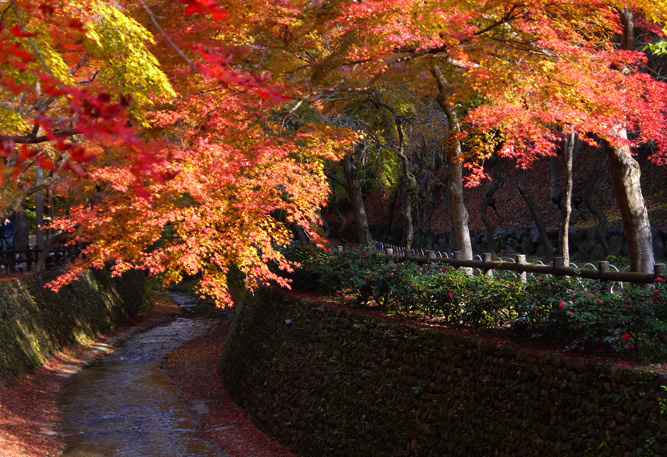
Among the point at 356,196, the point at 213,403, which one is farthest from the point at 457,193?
the point at 213,403

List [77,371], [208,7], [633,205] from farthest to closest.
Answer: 1. [77,371]
2. [633,205]
3. [208,7]

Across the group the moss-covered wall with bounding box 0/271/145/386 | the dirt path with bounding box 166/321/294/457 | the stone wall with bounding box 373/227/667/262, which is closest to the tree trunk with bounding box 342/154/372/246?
the dirt path with bounding box 166/321/294/457

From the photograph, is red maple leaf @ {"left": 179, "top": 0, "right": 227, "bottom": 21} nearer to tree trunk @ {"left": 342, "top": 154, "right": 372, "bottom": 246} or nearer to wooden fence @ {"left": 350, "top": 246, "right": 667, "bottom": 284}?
wooden fence @ {"left": 350, "top": 246, "right": 667, "bottom": 284}

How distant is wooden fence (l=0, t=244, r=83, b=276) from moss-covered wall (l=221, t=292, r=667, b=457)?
34.1ft

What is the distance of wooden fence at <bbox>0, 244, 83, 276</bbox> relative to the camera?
1927cm

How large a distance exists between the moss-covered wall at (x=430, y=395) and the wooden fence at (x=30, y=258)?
10386 mm

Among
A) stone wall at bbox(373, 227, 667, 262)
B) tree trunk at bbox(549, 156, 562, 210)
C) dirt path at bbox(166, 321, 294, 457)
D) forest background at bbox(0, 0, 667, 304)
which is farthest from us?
tree trunk at bbox(549, 156, 562, 210)

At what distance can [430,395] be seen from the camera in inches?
299

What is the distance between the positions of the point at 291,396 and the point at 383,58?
6.82 meters

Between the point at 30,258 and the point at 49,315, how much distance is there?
3006 millimetres

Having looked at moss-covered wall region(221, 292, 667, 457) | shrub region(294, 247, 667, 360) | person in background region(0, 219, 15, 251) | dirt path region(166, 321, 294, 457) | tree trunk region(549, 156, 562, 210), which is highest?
tree trunk region(549, 156, 562, 210)

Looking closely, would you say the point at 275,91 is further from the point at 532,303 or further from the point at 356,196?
the point at 356,196

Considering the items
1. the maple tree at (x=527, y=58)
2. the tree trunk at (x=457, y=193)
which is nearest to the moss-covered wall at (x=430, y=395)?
the tree trunk at (x=457, y=193)

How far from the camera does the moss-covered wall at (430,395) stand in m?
5.19
